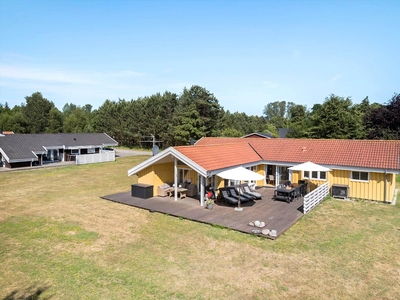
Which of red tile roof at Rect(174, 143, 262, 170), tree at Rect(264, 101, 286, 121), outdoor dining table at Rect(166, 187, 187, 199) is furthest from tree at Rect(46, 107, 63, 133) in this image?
tree at Rect(264, 101, 286, 121)

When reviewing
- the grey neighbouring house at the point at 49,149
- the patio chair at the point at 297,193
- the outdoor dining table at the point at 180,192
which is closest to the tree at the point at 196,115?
the grey neighbouring house at the point at 49,149

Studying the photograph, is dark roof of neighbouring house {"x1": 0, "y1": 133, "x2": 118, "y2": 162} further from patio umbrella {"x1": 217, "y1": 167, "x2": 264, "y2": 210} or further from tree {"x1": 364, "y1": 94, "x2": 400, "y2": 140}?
tree {"x1": 364, "y1": 94, "x2": 400, "y2": 140}

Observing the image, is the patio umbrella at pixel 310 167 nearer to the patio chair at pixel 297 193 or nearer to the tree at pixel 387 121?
the patio chair at pixel 297 193

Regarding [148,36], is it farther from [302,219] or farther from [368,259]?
[368,259]

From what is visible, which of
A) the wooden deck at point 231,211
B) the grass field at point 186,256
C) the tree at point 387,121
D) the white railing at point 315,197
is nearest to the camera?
the grass field at point 186,256

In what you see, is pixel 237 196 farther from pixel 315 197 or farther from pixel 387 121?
pixel 387 121

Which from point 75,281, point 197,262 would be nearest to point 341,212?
point 197,262

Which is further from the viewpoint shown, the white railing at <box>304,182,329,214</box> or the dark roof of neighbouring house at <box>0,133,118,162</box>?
the dark roof of neighbouring house at <box>0,133,118,162</box>
